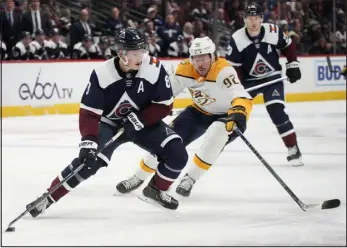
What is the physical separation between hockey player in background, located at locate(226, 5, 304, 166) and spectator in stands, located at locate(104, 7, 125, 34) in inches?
177

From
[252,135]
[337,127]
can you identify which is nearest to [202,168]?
[252,135]

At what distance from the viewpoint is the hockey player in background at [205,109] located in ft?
15.5

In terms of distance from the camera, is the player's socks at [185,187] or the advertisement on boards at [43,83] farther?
the advertisement on boards at [43,83]

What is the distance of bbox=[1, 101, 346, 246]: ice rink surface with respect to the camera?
3783mm

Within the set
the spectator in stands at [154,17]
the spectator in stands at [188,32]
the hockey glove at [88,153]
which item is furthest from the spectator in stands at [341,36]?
the hockey glove at [88,153]

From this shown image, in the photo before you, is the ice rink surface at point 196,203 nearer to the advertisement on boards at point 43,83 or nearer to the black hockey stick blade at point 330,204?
the black hockey stick blade at point 330,204

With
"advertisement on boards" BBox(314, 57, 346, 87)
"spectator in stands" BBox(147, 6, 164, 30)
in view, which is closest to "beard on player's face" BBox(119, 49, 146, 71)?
"spectator in stands" BBox(147, 6, 164, 30)

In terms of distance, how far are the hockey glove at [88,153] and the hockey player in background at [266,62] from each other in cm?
248

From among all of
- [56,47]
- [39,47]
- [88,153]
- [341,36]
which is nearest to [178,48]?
[56,47]

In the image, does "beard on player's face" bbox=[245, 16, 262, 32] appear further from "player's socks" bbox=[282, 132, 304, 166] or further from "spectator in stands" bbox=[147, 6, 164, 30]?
"spectator in stands" bbox=[147, 6, 164, 30]

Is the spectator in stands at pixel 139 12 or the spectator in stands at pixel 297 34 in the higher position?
the spectator in stands at pixel 139 12

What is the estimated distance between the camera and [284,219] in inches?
166

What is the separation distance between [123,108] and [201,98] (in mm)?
802

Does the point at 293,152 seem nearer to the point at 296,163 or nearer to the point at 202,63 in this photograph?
the point at 296,163
